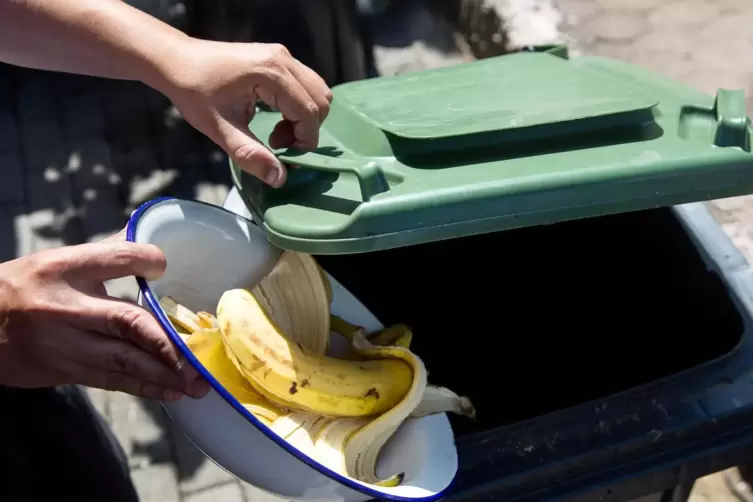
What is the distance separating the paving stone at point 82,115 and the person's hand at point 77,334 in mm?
2433

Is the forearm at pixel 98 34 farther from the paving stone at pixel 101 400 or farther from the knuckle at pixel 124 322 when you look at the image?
the paving stone at pixel 101 400

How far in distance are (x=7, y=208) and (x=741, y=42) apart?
2.85 metres

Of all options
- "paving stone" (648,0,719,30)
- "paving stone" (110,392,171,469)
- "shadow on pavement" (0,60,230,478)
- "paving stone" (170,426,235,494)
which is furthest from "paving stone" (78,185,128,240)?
"paving stone" (648,0,719,30)

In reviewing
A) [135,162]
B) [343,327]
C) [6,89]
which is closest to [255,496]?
[343,327]

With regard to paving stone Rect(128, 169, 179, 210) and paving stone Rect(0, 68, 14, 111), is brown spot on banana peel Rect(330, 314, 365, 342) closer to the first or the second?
paving stone Rect(128, 169, 179, 210)

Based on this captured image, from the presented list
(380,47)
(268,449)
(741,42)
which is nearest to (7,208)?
(380,47)

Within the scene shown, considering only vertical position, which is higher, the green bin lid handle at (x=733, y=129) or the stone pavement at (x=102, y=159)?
the green bin lid handle at (x=733, y=129)

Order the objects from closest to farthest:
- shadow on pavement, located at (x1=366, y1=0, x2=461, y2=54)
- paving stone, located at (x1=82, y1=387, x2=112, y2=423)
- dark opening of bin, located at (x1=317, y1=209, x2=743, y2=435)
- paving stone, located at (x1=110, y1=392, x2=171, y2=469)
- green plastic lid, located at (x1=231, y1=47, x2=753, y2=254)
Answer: green plastic lid, located at (x1=231, y1=47, x2=753, y2=254), dark opening of bin, located at (x1=317, y1=209, x2=743, y2=435), paving stone, located at (x1=110, y1=392, x2=171, y2=469), paving stone, located at (x1=82, y1=387, x2=112, y2=423), shadow on pavement, located at (x1=366, y1=0, x2=461, y2=54)

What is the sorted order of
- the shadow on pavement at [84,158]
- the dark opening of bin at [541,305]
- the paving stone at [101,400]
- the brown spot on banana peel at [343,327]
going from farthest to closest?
the shadow on pavement at [84,158] < the paving stone at [101,400] < the dark opening of bin at [541,305] < the brown spot on banana peel at [343,327]

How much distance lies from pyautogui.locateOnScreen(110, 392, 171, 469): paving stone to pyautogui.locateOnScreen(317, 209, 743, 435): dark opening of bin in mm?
877

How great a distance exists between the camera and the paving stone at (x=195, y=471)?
1.88 metres

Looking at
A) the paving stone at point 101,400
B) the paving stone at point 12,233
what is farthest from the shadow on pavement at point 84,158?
the paving stone at point 101,400

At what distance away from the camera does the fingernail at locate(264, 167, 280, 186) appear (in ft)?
3.33

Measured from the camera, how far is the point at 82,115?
317 centimetres
